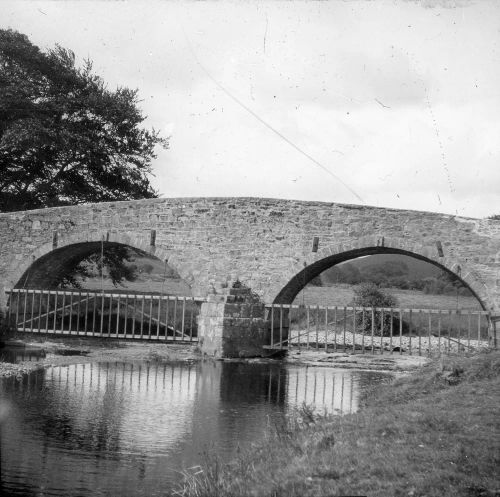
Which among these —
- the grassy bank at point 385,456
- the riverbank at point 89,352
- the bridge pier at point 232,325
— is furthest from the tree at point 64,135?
the grassy bank at point 385,456

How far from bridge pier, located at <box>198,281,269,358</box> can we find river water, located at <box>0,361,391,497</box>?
0.82 metres

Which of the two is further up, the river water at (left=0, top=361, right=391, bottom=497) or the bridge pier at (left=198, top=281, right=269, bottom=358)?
the bridge pier at (left=198, top=281, right=269, bottom=358)

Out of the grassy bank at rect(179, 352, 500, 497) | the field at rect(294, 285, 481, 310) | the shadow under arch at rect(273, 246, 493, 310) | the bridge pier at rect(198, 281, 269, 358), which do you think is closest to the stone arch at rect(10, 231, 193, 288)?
the bridge pier at rect(198, 281, 269, 358)

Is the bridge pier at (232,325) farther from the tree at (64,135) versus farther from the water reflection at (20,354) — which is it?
the tree at (64,135)

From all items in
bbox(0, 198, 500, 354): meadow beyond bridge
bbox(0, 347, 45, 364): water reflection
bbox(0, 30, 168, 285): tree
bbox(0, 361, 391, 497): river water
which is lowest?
bbox(0, 361, 391, 497): river water

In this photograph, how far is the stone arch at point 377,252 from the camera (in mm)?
17609

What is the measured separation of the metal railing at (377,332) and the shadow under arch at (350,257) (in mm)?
334

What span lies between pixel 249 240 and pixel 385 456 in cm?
1297

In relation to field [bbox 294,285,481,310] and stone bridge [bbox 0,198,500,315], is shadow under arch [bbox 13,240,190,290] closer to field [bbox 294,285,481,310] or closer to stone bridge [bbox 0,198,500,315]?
stone bridge [bbox 0,198,500,315]

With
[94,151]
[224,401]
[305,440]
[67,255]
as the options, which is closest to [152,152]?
[94,151]

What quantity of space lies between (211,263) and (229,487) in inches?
524

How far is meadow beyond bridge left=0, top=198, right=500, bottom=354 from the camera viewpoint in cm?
1770

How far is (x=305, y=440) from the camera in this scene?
749cm

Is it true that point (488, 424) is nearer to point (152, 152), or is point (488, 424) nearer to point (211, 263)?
point (211, 263)
